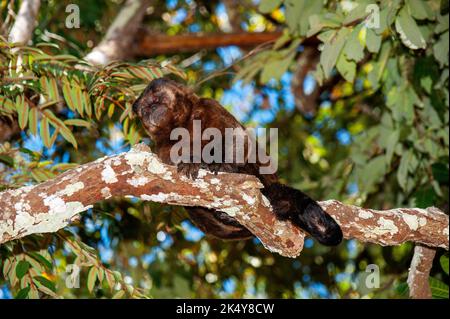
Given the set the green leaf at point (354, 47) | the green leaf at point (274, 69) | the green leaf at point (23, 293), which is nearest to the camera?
the green leaf at point (23, 293)

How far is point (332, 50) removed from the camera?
4.93 m

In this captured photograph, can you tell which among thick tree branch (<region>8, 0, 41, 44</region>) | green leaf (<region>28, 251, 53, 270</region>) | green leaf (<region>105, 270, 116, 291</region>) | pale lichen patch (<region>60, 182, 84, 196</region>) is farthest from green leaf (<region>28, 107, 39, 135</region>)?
thick tree branch (<region>8, 0, 41, 44</region>)

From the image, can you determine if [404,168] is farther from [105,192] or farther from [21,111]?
[21,111]

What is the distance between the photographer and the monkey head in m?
4.69

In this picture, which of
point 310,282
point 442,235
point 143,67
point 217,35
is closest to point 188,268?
point 310,282

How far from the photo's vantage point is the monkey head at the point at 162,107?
4.69 metres

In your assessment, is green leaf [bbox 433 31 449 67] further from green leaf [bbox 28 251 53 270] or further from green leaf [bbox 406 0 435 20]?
green leaf [bbox 28 251 53 270]

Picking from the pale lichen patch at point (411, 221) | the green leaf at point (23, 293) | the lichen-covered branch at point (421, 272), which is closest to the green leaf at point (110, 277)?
the green leaf at point (23, 293)

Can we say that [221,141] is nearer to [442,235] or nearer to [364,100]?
[442,235]

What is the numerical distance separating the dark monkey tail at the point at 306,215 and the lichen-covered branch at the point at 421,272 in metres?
1.14

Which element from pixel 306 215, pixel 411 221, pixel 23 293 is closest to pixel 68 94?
pixel 23 293

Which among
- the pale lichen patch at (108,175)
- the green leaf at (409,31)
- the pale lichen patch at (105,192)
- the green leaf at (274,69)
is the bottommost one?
the pale lichen patch at (105,192)

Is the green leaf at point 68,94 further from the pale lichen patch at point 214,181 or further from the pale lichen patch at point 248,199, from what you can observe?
the pale lichen patch at point 248,199

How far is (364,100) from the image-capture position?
347 inches
